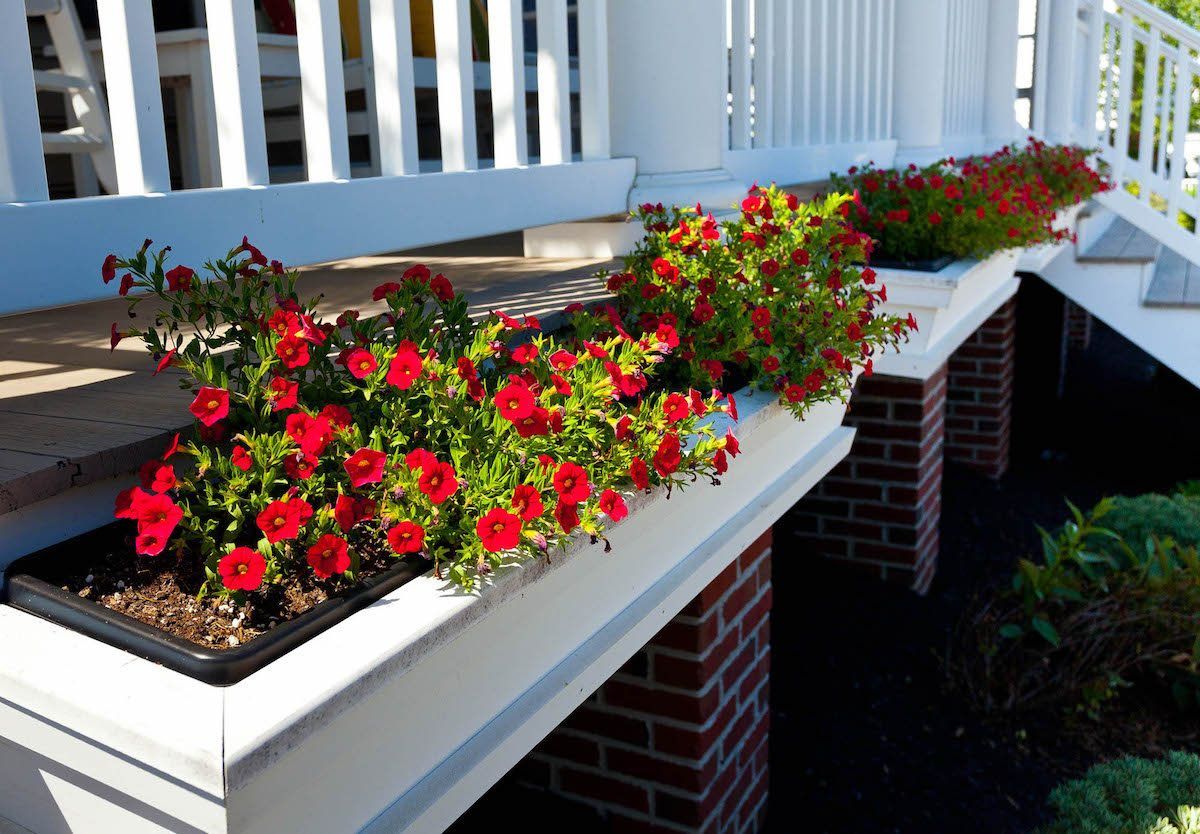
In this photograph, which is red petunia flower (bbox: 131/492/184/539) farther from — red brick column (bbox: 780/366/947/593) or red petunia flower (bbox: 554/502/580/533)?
red brick column (bbox: 780/366/947/593)

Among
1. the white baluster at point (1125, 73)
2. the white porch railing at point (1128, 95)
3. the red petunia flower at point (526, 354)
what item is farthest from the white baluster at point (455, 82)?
the white baluster at point (1125, 73)

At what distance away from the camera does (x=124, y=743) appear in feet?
3.88

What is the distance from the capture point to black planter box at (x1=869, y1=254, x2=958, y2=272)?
4.17m

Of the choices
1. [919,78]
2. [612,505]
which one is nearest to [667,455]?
[612,505]

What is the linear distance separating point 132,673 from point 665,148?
2430 millimetres

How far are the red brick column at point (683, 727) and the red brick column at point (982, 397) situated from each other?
4.21 meters

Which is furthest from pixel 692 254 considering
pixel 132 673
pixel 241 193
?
pixel 132 673

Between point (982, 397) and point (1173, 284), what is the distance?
135cm

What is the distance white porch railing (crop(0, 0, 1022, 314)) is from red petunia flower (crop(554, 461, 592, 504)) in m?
0.86

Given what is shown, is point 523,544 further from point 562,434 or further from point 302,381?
point 302,381

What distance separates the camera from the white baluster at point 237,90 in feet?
6.35

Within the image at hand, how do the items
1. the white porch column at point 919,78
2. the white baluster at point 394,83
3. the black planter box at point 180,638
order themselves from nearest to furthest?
the black planter box at point 180,638
the white baluster at point 394,83
the white porch column at point 919,78

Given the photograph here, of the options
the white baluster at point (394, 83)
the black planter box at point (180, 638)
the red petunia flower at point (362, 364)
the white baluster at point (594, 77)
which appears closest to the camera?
the black planter box at point (180, 638)

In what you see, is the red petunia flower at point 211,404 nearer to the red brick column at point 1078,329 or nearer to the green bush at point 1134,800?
the green bush at point 1134,800
